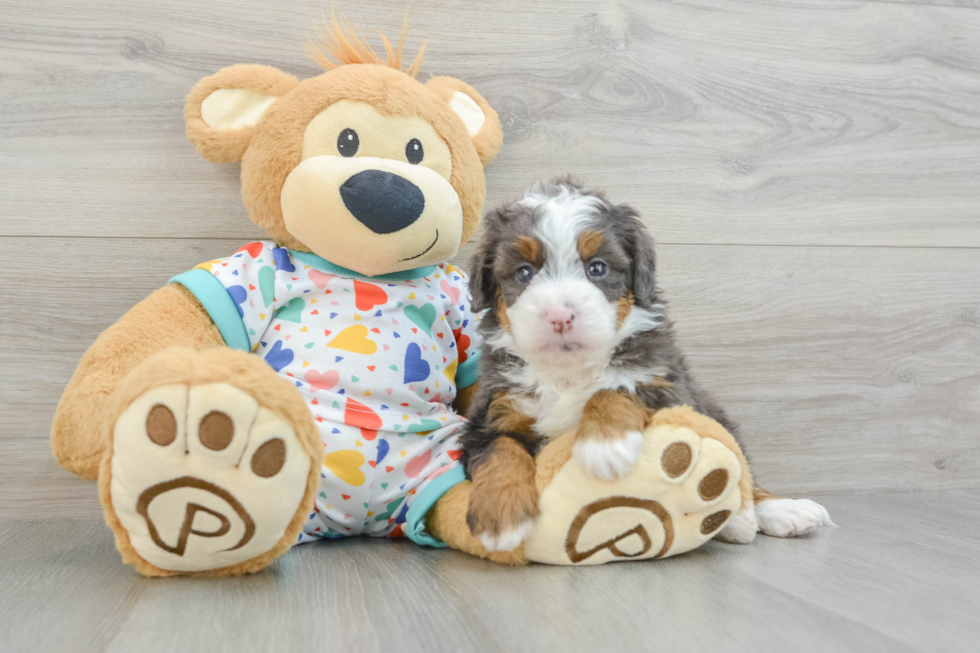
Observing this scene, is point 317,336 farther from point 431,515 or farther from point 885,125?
point 885,125

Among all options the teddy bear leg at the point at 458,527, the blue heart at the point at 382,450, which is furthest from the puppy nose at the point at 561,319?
the blue heart at the point at 382,450

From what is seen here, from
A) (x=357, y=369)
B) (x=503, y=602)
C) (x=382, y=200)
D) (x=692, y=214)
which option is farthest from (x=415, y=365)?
(x=692, y=214)

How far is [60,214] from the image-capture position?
60.3 inches

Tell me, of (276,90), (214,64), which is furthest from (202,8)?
(276,90)

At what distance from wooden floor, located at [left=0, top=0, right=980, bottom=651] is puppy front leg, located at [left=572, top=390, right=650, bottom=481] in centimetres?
17

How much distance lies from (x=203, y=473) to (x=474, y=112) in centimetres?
95

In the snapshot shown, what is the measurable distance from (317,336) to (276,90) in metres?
0.49

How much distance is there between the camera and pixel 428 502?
4.10 feet

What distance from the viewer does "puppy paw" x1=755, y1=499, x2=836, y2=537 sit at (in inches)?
52.0

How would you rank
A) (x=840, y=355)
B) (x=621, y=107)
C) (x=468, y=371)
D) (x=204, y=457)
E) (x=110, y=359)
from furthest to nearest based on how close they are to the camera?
(x=840, y=355)
(x=621, y=107)
(x=468, y=371)
(x=110, y=359)
(x=204, y=457)

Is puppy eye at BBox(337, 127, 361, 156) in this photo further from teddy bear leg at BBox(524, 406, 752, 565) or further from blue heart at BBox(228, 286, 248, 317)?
teddy bear leg at BBox(524, 406, 752, 565)

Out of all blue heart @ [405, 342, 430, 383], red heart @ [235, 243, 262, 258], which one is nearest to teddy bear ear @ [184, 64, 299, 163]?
red heart @ [235, 243, 262, 258]

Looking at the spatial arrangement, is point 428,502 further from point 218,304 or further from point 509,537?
point 218,304

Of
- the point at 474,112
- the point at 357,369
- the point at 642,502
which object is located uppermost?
the point at 474,112
